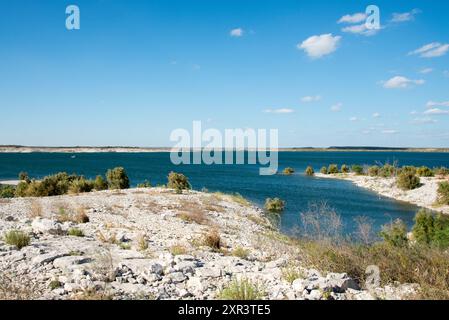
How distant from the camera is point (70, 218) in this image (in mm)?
12719

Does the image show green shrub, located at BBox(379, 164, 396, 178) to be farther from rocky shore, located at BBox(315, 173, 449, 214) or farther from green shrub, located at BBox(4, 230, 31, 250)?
green shrub, located at BBox(4, 230, 31, 250)

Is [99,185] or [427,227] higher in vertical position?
[99,185]

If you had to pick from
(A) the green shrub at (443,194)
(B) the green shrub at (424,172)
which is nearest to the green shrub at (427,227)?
(A) the green shrub at (443,194)

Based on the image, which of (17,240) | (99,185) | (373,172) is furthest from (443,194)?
(17,240)

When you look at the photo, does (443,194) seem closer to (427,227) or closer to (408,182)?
(408,182)

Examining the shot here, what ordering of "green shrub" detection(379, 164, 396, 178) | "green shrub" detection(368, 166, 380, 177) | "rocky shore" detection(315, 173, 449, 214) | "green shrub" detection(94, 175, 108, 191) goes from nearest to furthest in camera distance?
"green shrub" detection(94, 175, 108, 191), "rocky shore" detection(315, 173, 449, 214), "green shrub" detection(379, 164, 396, 178), "green shrub" detection(368, 166, 380, 177)

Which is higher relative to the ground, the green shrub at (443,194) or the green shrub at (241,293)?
the green shrub at (241,293)

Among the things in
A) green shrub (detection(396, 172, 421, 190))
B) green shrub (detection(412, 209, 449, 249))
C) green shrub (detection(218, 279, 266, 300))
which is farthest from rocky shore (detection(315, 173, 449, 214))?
green shrub (detection(218, 279, 266, 300))

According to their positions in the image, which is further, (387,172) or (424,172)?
(387,172)

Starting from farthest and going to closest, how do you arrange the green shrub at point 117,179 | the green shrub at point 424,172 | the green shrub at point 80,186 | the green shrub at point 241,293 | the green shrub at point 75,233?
1. the green shrub at point 424,172
2. the green shrub at point 117,179
3. the green shrub at point 80,186
4. the green shrub at point 75,233
5. the green shrub at point 241,293

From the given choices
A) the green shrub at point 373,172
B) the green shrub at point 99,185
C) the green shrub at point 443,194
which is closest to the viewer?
the green shrub at point 99,185

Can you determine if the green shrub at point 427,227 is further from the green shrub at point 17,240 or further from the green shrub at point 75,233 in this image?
the green shrub at point 17,240

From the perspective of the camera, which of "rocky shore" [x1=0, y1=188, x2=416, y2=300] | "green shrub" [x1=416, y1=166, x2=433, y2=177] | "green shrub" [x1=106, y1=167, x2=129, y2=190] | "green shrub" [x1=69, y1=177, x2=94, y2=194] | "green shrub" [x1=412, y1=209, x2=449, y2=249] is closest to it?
"rocky shore" [x1=0, y1=188, x2=416, y2=300]
